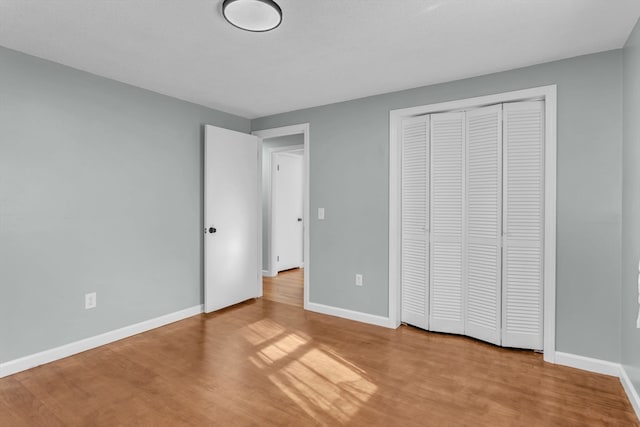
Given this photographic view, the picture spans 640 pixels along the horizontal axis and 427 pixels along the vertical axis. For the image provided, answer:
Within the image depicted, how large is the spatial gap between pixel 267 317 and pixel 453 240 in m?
2.11

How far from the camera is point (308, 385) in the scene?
2357 mm

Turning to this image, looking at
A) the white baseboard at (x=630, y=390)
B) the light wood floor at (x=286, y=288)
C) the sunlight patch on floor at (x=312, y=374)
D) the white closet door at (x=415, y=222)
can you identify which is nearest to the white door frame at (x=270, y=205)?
the light wood floor at (x=286, y=288)

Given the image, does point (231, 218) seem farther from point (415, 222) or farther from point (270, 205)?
point (415, 222)

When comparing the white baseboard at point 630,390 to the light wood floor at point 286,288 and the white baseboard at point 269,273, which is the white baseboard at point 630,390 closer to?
the light wood floor at point 286,288

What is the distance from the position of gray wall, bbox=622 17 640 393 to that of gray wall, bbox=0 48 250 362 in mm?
3776

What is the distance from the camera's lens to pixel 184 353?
2863 millimetres

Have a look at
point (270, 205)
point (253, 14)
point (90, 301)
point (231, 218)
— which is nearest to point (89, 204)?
point (90, 301)

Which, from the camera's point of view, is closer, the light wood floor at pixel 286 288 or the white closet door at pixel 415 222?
the white closet door at pixel 415 222

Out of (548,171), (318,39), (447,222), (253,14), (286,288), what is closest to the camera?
(253,14)

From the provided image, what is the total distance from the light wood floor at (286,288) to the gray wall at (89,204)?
1121 mm

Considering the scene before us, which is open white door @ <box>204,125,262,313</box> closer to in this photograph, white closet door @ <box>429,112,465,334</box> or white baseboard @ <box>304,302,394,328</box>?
white baseboard @ <box>304,302,394,328</box>

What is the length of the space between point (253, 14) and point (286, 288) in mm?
3842

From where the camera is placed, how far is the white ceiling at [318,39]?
197 cm

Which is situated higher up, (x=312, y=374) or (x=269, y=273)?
(x=269, y=273)
